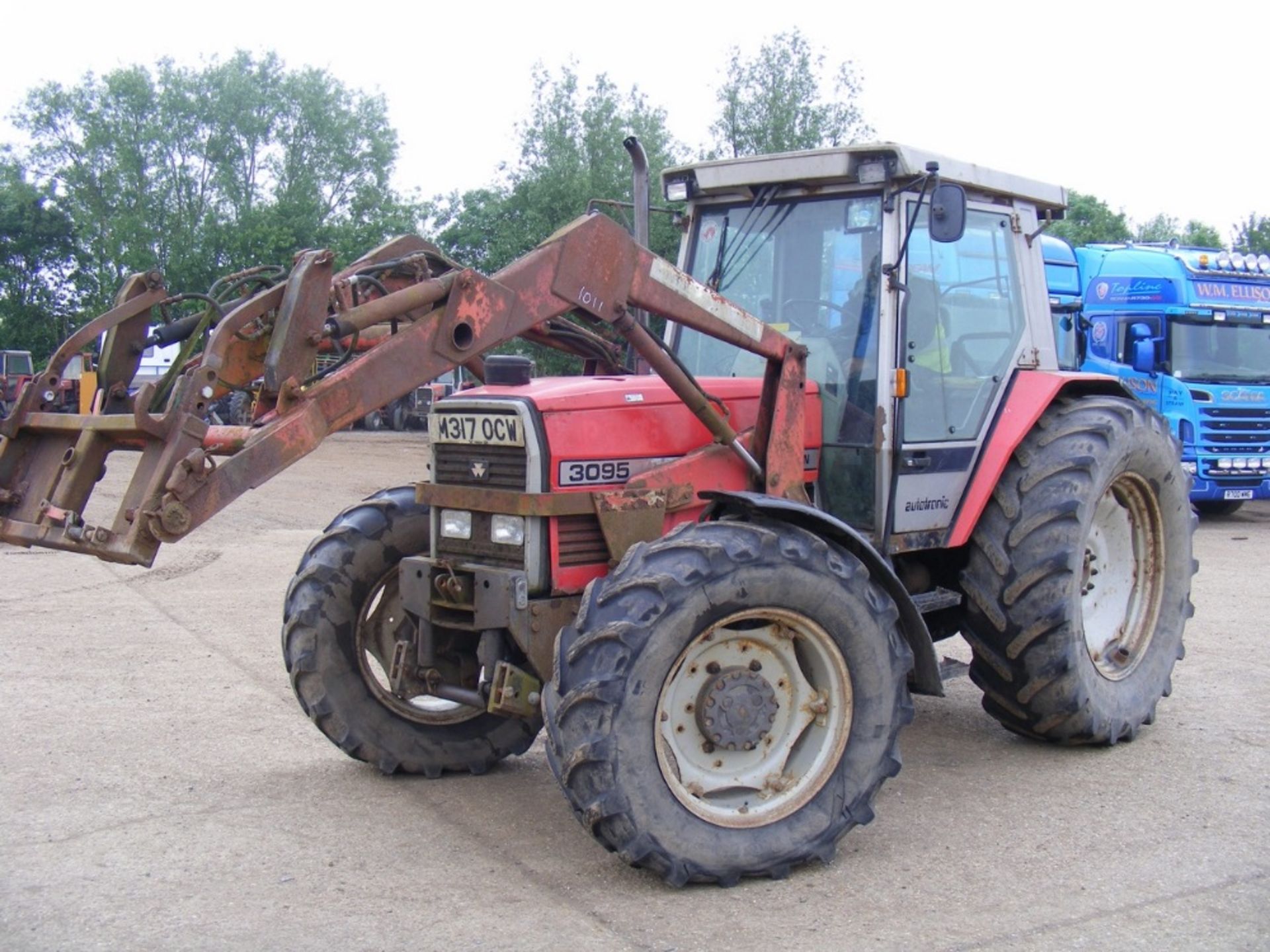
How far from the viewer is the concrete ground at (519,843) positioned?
13.9 ft

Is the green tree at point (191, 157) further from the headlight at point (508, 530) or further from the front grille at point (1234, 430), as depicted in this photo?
the headlight at point (508, 530)

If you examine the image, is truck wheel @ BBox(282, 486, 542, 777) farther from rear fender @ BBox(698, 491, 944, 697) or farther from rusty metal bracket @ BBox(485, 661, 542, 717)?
rear fender @ BBox(698, 491, 944, 697)

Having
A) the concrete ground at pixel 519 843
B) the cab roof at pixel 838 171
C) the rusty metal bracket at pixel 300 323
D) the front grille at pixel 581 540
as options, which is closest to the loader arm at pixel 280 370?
the rusty metal bracket at pixel 300 323

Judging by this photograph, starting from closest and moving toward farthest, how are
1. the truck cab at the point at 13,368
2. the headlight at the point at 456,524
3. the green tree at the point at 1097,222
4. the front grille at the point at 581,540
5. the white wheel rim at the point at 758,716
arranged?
the white wheel rim at the point at 758,716
the front grille at the point at 581,540
the headlight at the point at 456,524
the truck cab at the point at 13,368
the green tree at the point at 1097,222

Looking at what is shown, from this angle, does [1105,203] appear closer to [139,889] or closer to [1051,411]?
[1051,411]

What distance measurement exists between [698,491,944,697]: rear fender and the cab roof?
157cm

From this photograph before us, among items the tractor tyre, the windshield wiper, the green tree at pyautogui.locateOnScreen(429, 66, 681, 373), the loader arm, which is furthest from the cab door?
the green tree at pyautogui.locateOnScreen(429, 66, 681, 373)

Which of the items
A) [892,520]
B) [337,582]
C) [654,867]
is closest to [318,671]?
[337,582]

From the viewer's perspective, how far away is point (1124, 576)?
22.4ft

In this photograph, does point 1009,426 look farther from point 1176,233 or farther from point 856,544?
point 1176,233

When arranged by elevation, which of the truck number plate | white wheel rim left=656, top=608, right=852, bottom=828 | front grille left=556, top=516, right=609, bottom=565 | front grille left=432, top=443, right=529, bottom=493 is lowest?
white wheel rim left=656, top=608, right=852, bottom=828

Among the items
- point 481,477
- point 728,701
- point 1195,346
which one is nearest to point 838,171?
point 481,477

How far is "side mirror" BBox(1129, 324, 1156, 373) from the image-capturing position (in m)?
15.9

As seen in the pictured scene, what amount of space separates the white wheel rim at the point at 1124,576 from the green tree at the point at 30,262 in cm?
4960
